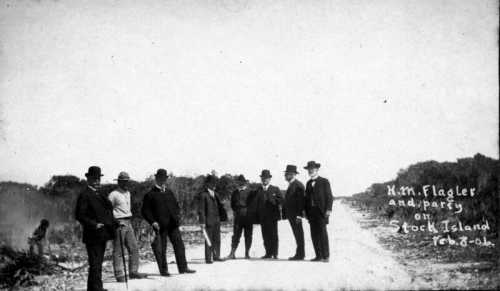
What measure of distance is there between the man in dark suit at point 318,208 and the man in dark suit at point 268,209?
3.17 ft

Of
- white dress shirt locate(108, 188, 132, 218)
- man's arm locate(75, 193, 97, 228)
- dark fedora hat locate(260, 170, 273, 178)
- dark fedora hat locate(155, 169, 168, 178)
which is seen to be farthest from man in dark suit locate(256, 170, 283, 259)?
man's arm locate(75, 193, 97, 228)

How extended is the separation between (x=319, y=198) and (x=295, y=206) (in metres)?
0.74

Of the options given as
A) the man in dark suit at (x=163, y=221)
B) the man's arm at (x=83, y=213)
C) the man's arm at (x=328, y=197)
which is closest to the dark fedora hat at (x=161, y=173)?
the man in dark suit at (x=163, y=221)

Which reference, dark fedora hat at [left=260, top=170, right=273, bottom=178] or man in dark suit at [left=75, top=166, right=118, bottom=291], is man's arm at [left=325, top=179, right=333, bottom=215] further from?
man in dark suit at [left=75, top=166, right=118, bottom=291]

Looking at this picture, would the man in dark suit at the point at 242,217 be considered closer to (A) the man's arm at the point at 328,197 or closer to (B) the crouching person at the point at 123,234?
(A) the man's arm at the point at 328,197

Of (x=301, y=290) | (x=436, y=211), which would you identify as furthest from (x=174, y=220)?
(x=436, y=211)

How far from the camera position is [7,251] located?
10.1 metres

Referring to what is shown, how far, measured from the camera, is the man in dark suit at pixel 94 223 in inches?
331

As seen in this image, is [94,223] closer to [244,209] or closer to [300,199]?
[244,209]

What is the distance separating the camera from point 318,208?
1077 cm

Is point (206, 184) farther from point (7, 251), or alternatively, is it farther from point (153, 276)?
point (7, 251)

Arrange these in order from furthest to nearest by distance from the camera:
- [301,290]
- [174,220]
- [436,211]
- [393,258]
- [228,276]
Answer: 1. [436,211]
2. [393,258]
3. [174,220]
4. [228,276]
5. [301,290]

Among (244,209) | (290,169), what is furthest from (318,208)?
(244,209)

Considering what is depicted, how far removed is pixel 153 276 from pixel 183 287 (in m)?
1.52
